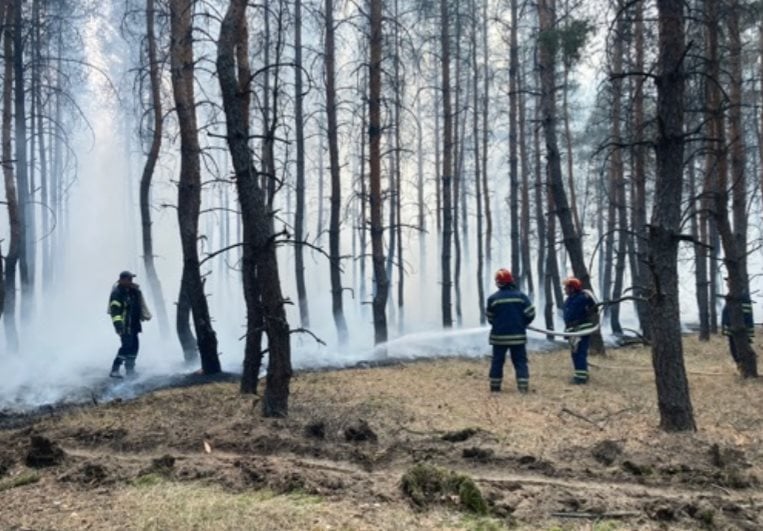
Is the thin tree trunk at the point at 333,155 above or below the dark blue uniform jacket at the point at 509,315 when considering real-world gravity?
above

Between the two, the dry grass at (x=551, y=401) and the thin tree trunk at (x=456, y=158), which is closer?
the dry grass at (x=551, y=401)

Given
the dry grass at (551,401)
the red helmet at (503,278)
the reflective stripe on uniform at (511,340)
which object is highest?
the red helmet at (503,278)

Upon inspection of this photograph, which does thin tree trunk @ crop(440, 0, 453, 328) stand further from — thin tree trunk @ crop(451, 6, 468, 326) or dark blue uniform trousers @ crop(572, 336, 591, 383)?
dark blue uniform trousers @ crop(572, 336, 591, 383)

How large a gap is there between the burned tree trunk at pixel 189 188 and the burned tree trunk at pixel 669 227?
732 cm

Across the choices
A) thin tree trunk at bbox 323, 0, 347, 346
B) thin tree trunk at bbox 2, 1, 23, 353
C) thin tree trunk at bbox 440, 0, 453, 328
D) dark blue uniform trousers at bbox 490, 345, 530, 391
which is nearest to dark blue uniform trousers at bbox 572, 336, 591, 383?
dark blue uniform trousers at bbox 490, 345, 530, 391

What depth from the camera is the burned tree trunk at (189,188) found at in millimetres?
11406

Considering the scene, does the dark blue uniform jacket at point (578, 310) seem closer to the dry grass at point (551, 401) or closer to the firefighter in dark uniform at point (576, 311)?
the firefighter in dark uniform at point (576, 311)

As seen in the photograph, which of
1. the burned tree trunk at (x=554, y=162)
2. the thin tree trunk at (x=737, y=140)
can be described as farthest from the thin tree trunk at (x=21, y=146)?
the thin tree trunk at (x=737, y=140)

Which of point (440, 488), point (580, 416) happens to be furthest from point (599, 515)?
point (580, 416)

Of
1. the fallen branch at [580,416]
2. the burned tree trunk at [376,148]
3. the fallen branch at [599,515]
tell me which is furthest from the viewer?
the burned tree trunk at [376,148]

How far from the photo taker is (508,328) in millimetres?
10281

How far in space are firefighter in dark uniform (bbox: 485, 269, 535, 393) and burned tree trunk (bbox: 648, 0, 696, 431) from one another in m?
3.10

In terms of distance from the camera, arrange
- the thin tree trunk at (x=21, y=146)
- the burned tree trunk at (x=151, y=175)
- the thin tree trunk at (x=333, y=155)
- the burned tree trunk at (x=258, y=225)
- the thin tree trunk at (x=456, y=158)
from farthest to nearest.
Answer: the thin tree trunk at (x=456, y=158)
the thin tree trunk at (x=333, y=155)
the burned tree trunk at (x=151, y=175)
the thin tree trunk at (x=21, y=146)
the burned tree trunk at (x=258, y=225)

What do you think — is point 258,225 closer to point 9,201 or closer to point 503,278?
point 503,278
